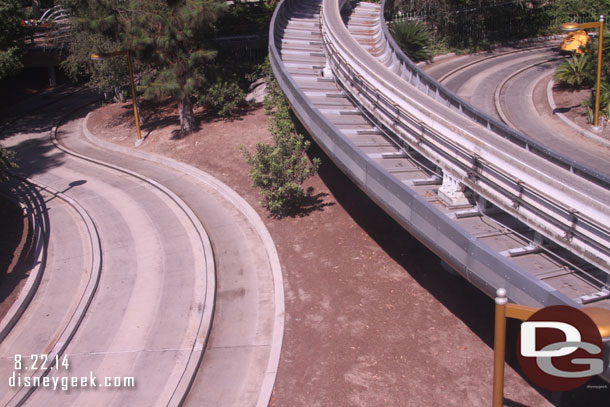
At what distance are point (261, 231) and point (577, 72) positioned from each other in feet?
54.8

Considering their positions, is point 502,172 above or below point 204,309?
above

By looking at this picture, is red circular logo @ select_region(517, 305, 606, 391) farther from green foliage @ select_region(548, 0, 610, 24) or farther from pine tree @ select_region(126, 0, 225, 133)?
green foliage @ select_region(548, 0, 610, 24)

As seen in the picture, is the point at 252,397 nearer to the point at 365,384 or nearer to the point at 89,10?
the point at 365,384

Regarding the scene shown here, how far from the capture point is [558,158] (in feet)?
32.2

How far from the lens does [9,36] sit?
2573 cm

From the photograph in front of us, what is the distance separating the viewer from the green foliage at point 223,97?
22516 mm

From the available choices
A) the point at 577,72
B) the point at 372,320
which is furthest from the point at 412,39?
the point at 372,320

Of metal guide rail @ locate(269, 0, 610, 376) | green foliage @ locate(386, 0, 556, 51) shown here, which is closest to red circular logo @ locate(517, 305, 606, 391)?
metal guide rail @ locate(269, 0, 610, 376)

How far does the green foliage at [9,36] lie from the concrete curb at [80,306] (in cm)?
1145

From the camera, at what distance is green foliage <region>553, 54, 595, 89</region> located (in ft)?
73.8

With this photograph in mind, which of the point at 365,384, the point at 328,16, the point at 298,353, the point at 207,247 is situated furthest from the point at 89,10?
the point at 365,384

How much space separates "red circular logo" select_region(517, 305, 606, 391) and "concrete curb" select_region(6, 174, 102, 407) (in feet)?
27.2

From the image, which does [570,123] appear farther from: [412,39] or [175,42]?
[175,42]

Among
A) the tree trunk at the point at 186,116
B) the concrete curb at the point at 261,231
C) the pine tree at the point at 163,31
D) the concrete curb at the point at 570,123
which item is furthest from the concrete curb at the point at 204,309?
the concrete curb at the point at 570,123
